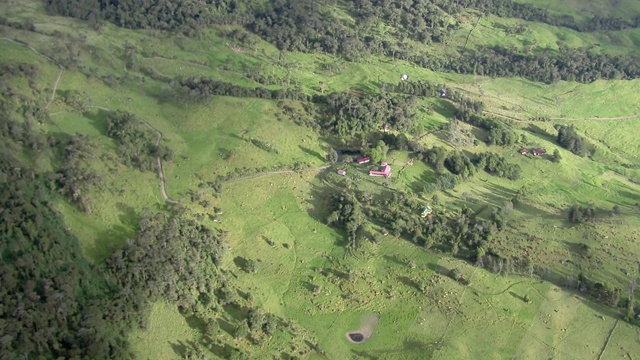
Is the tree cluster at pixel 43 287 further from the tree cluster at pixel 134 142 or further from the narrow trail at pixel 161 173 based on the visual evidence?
the narrow trail at pixel 161 173

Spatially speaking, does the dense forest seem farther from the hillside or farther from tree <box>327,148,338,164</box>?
tree <box>327,148,338,164</box>

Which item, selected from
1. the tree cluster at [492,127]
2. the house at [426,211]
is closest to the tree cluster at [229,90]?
the tree cluster at [492,127]

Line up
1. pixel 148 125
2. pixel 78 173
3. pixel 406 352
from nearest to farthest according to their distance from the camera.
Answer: pixel 406 352
pixel 78 173
pixel 148 125

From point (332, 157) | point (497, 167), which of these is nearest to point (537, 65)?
point (497, 167)

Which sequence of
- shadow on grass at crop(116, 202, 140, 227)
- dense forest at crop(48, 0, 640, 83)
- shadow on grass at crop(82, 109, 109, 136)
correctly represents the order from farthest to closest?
1. dense forest at crop(48, 0, 640, 83)
2. shadow on grass at crop(82, 109, 109, 136)
3. shadow on grass at crop(116, 202, 140, 227)

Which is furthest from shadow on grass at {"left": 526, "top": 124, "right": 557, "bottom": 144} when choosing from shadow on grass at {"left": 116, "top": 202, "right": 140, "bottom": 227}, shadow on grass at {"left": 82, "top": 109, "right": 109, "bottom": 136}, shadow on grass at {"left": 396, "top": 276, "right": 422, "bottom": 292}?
shadow on grass at {"left": 82, "top": 109, "right": 109, "bottom": 136}

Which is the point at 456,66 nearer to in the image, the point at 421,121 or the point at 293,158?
→ the point at 421,121

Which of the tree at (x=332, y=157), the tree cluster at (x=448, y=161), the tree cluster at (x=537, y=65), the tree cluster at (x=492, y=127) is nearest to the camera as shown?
the tree at (x=332, y=157)

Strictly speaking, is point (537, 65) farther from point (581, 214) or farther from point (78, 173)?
point (78, 173)

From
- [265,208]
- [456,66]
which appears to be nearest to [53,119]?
[265,208]
